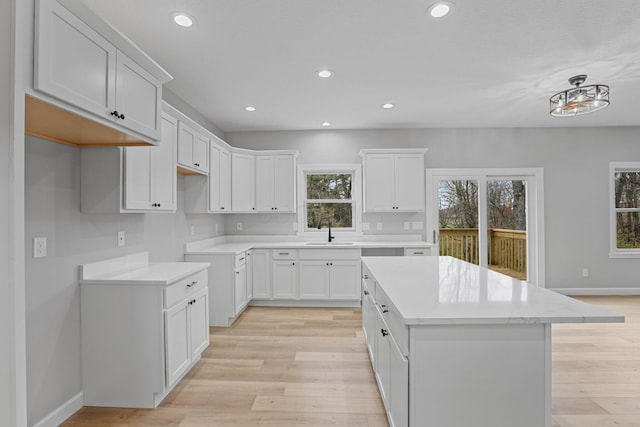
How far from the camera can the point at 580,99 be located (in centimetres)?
307

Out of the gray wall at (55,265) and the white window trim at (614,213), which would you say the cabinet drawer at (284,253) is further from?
the white window trim at (614,213)

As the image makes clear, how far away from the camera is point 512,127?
5.11 meters

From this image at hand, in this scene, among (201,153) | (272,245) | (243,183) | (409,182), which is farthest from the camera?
(409,182)

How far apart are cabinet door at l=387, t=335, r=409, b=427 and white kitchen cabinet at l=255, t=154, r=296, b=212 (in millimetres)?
3376

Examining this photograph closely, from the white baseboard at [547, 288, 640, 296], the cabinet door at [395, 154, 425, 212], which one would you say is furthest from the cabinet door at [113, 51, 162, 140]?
the white baseboard at [547, 288, 640, 296]

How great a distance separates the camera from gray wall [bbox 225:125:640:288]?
512 centimetres

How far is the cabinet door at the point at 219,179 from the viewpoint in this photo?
389 centimetres

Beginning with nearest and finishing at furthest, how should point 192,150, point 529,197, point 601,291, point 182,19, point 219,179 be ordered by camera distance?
point 182,19, point 192,150, point 219,179, point 601,291, point 529,197

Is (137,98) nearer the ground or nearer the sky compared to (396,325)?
nearer the sky

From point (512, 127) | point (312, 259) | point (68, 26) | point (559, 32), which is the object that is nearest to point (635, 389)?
point (559, 32)

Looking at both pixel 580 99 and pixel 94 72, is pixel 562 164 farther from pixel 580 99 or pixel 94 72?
pixel 94 72

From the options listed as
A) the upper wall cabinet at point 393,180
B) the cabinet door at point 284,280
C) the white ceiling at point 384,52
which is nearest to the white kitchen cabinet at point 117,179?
the white ceiling at point 384,52

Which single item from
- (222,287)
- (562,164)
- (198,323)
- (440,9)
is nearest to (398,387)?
(198,323)

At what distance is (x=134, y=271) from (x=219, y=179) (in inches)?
71.1
